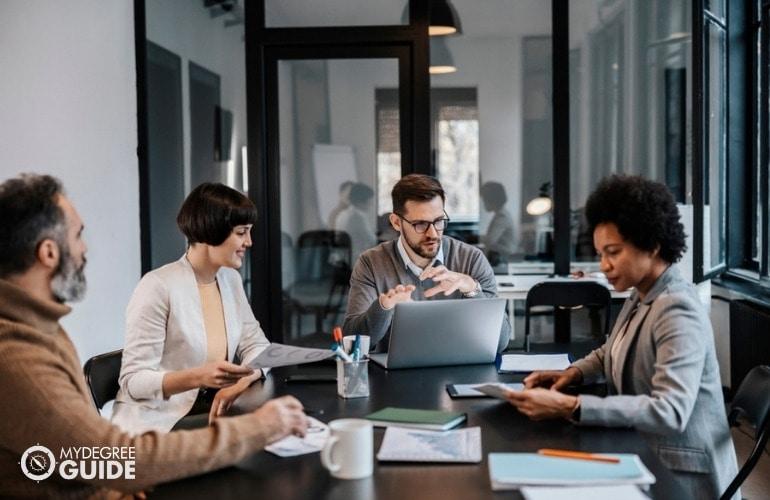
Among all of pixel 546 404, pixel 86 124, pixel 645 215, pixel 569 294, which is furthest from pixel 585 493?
pixel 86 124

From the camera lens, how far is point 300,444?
2.00 metres

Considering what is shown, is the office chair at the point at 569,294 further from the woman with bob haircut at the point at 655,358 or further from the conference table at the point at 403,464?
the woman with bob haircut at the point at 655,358

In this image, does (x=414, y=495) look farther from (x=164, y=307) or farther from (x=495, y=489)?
(x=164, y=307)

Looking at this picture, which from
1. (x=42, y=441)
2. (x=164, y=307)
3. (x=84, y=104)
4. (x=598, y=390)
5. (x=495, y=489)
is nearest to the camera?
(x=42, y=441)

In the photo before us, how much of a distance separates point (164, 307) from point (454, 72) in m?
3.28

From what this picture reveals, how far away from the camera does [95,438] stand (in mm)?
1605

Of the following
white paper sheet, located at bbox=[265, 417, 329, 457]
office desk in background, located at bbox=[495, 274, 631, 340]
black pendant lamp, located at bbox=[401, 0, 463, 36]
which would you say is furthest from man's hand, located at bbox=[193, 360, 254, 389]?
black pendant lamp, located at bbox=[401, 0, 463, 36]

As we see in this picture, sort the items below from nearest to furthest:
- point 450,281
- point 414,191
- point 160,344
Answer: point 160,344, point 450,281, point 414,191

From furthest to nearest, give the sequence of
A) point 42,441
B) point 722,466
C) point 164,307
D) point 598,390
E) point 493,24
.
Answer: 1. point 493,24
2. point 164,307
3. point 598,390
4. point 722,466
5. point 42,441

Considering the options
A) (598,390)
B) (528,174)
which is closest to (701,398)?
(598,390)

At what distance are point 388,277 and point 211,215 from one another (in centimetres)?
82

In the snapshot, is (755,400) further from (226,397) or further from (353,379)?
(226,397)

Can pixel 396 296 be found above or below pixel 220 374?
above

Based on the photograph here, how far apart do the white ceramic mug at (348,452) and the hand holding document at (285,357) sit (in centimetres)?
71
